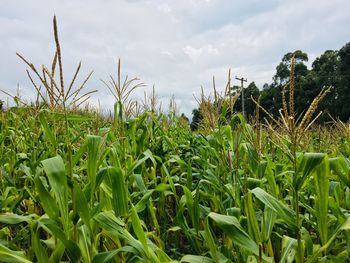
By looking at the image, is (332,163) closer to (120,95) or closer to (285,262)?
(285,262)

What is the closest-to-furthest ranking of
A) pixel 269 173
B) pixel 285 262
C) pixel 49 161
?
pixel 49 161, pixel 285 262, pixel 269 173

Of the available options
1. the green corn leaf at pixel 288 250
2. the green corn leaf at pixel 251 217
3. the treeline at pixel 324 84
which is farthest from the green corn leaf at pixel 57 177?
the treeline at pixel 324 84

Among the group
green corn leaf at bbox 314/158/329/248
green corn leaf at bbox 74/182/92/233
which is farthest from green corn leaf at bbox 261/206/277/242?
green corn leaf at bbox 74/182/92/233

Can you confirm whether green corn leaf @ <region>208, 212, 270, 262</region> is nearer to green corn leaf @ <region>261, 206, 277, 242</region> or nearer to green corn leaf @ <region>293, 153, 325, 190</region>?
green corn leaf @ <region>261, 206, 277, 242</region>

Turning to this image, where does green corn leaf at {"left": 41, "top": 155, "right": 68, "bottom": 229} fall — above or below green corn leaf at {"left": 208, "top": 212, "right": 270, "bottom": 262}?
above

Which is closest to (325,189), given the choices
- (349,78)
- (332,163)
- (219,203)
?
(332,163)

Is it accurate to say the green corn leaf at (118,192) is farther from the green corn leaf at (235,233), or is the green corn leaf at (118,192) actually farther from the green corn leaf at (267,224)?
the green corn leaf at (267,224)

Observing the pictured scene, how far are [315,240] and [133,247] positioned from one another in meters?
1.39

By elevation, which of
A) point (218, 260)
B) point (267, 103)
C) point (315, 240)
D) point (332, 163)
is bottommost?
point (315, 240)

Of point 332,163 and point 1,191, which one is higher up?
point 332,163

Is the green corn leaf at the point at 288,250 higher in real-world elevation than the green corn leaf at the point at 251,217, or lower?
lower

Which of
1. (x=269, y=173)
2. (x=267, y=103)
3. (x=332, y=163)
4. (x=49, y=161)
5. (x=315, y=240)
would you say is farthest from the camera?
(x=267, y=103)

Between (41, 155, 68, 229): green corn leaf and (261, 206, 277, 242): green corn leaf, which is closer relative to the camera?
(41, 155, 68, 229): green corn leaf

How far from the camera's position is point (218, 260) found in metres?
1.46
